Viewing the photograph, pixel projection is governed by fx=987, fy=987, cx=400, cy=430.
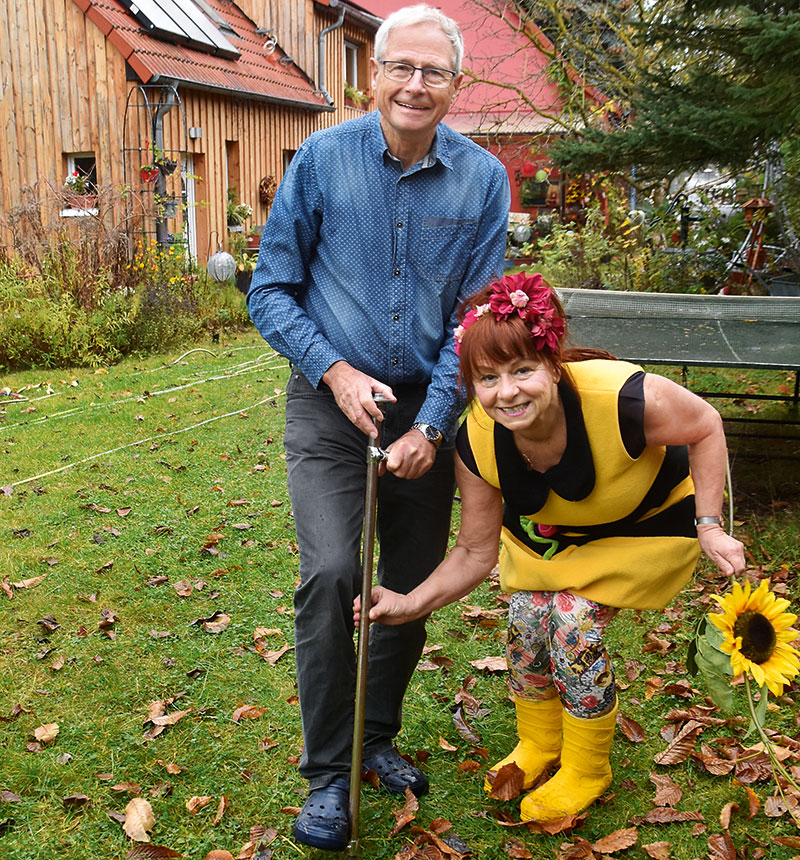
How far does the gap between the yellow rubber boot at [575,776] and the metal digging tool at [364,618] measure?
2.06ft

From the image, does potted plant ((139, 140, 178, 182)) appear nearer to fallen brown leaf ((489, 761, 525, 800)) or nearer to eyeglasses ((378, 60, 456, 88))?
eyeglasses ((378, 60, 456, 88))

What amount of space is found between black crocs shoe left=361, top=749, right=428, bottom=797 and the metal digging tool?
44 centimetres

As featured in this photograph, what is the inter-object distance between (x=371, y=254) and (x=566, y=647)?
4.25 feet

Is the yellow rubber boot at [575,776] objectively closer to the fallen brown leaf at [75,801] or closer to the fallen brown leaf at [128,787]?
the fallen brown leaf at [128,787]

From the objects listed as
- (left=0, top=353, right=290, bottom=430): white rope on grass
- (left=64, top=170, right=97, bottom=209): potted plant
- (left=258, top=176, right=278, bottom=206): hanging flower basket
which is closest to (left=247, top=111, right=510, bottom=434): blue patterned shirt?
(left=0, top=353, right=290, bottom=430): white rope on grass

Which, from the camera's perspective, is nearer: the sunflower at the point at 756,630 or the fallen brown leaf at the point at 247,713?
the sunflower at the point at 756,630

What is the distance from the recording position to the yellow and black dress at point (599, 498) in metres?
2.73

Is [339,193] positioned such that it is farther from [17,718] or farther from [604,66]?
[604,66]

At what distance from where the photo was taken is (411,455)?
2.76 m

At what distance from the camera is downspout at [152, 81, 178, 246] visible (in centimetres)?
1412

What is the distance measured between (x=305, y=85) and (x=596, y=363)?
18.5 meters

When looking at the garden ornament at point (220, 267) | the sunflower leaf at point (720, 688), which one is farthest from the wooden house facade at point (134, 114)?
the sunflower leaf at point (720, 688)

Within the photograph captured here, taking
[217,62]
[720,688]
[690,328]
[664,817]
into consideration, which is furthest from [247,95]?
[720,688]

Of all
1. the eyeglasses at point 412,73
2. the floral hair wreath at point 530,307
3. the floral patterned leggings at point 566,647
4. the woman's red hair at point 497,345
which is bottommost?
the floral patterned leggings at point 566,647
